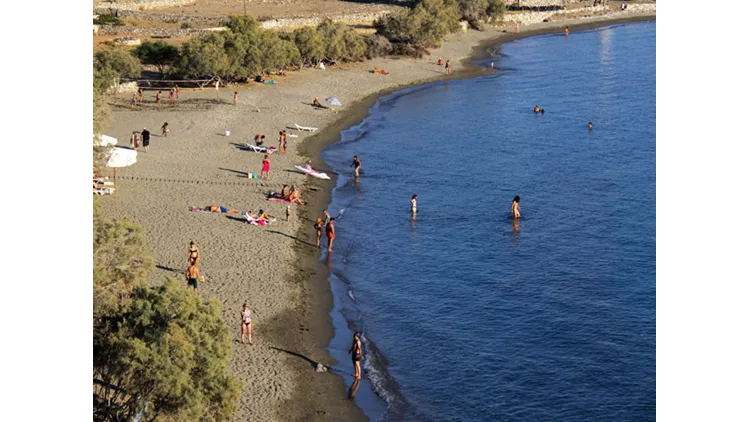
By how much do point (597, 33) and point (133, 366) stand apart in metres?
87.2

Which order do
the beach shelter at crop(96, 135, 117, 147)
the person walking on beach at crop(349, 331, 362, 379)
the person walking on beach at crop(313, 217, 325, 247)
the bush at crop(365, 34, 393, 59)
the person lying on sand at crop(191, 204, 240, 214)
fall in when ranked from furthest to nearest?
the bush at crop(365, 34, 393, 59)
the beach shelter at crop(96, 135, 117, 147)
the person lying on sand at crop(191, 204, 240, 214)
the person walking on beach at crop(313, 217, 325, 247)
the person walking on beach at crop(349, 331, 362, 379)

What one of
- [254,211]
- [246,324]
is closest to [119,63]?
[254,211]

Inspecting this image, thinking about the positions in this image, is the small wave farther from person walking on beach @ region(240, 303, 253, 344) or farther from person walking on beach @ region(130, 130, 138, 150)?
person walking on beach @ region(130, 130, 138, 150)

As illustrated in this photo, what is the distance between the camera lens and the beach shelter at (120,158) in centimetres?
3322

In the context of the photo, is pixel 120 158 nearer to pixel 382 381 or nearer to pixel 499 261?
pixel 499 261

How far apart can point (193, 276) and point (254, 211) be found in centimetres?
819

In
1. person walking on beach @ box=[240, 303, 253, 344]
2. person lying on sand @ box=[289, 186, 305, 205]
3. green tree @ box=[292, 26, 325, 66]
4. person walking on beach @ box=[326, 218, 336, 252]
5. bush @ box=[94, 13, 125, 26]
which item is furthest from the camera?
bush @ box=[94, 13, 125, 26]

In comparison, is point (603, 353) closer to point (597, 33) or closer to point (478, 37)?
point (478, 37)

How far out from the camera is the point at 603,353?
73.6ft

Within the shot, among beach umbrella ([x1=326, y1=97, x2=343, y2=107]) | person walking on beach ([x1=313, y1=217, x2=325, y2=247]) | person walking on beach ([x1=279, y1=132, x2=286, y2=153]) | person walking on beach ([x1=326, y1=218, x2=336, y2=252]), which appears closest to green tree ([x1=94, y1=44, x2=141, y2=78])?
beach umbrella ([x1=326, y1=97, x2=343, y2=107])

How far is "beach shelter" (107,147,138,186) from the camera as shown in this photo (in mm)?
33219

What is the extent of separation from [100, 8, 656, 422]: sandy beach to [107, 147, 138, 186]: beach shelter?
0.55m

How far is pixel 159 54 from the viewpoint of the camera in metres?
54.3
